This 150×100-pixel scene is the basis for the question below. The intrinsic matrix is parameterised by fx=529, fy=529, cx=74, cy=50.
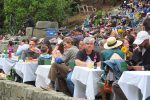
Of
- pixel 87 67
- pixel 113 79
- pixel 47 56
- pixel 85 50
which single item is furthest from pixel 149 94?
pixel 47 56

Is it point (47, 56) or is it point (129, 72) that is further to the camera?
point (47, 56)

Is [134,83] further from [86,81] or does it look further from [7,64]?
[7,64]

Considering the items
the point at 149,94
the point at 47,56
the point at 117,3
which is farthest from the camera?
the point at 117,3

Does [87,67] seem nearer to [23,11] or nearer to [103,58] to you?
[103,58]

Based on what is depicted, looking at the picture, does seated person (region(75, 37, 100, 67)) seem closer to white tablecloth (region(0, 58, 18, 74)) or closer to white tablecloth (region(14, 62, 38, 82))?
white tablecloth (region(14, 62, 38, 82))

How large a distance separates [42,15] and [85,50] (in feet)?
100

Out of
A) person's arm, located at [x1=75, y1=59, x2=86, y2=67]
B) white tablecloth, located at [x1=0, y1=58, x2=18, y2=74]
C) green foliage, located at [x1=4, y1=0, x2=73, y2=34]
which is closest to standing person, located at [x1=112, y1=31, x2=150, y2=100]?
person's arm, located at [x1=75, y1=59, x2=86, y2=67]

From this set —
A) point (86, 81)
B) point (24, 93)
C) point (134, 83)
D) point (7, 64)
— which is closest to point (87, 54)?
point (86, 81)

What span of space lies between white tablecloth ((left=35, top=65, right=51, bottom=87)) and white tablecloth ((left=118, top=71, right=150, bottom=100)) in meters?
3.29

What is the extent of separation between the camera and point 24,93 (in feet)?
30.2

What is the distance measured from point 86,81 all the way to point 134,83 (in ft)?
5.69

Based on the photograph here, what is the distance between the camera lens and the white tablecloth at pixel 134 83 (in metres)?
8.37

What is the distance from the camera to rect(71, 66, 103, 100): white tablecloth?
9.98m

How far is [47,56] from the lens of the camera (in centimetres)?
1324
